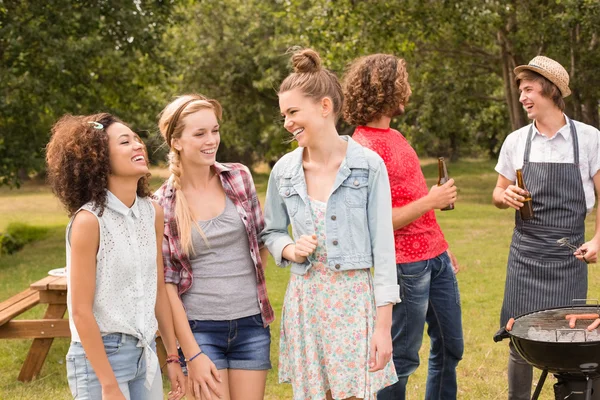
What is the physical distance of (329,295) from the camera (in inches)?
137

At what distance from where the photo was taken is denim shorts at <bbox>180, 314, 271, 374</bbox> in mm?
3574

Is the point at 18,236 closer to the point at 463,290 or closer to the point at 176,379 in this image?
the point at 463,290

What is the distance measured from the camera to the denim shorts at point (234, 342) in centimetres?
357

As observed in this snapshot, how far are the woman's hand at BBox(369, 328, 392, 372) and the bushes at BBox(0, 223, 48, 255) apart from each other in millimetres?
15229

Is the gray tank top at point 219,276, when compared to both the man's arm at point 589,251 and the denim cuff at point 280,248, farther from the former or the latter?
the man's arm at point 589,251

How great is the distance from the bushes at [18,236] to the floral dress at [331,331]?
1499 cm

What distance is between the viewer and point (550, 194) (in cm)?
455

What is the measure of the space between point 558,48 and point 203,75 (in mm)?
17866

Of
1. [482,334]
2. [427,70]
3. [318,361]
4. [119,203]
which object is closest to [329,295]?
[318,361]

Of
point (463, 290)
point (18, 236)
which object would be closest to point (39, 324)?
point (463, 290)

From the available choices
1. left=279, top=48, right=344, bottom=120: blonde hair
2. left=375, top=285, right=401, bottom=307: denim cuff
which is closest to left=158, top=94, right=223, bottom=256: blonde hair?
left=279, top=48, right=344, bottom=120: blonde hair

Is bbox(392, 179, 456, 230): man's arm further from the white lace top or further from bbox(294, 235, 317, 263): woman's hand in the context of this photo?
the white lace top

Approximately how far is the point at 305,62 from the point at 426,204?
98 centimetres

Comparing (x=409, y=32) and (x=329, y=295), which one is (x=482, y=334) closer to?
(x=329, y=295)
